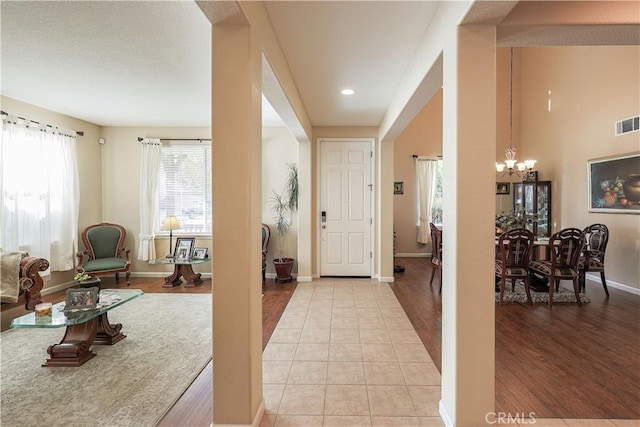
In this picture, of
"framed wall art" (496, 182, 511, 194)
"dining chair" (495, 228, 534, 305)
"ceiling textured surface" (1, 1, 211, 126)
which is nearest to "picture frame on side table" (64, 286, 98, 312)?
"ceiling textured surface" (1, 1, 211, 126)

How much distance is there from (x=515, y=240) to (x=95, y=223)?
6.45 m

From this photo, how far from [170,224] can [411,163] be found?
5.68 metres

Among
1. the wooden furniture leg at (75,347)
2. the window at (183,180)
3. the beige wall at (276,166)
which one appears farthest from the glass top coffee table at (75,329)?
the beige wall at (276,166)

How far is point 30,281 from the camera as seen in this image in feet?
11.6

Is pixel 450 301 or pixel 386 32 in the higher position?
pixel 386 32

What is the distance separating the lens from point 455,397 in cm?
172

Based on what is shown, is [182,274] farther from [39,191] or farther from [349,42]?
[349,42]

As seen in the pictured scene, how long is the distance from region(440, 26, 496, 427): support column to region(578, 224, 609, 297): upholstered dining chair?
135 inches

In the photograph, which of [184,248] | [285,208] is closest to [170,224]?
[184,248]

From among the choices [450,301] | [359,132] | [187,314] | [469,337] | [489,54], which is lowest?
[187,314]

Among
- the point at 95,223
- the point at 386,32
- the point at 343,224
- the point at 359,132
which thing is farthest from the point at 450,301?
the point at 95,223

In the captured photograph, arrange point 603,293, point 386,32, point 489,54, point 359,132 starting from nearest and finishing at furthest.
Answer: point 489,54, point 386,32, point 603,293, point 359,132

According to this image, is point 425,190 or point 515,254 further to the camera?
point 425,190

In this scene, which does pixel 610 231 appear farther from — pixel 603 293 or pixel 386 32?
pixel 386 32
